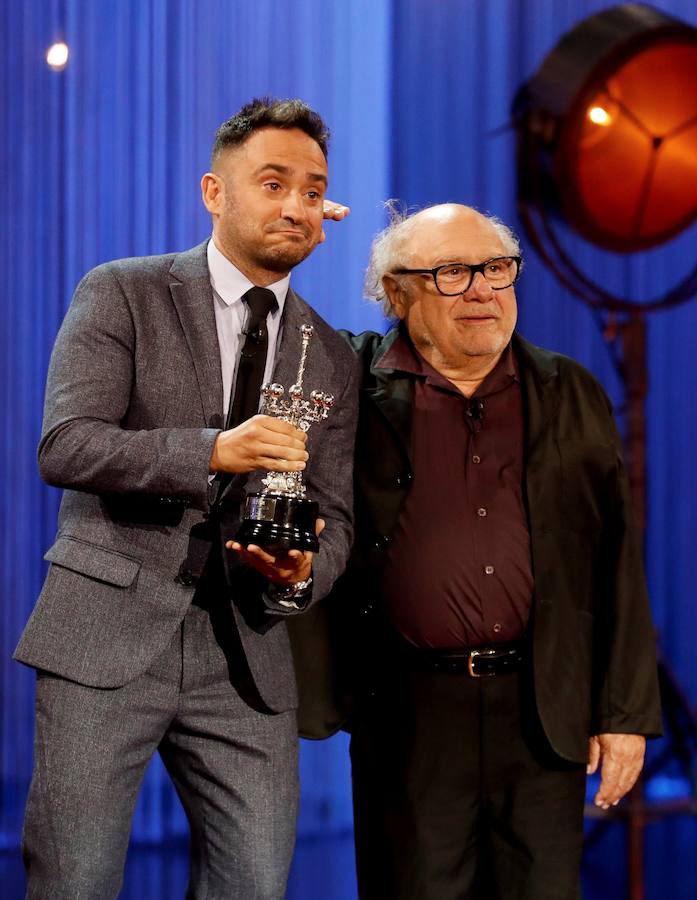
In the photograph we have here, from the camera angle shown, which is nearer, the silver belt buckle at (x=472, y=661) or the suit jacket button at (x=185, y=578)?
the suit jacket button at (x=185, y=578)

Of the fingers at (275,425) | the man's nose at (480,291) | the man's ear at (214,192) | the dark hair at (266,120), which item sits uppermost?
the dark hair at (266,120)

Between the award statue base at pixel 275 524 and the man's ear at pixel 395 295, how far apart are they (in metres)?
0.76

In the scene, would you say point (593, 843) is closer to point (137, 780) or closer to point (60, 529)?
point (137, 780)

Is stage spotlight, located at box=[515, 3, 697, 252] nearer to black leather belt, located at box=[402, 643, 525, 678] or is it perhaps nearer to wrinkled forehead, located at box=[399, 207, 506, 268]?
wrinkled forehead, located at box=[399, 207, 506, 268]

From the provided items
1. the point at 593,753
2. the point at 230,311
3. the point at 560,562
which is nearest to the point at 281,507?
the point at 230,311

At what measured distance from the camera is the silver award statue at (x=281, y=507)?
1.74 meters

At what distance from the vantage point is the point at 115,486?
1.73 m

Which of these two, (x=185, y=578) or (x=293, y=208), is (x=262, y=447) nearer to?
(x=185, y=578)

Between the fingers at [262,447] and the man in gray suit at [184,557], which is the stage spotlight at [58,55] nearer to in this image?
the man in gray suit at [184,557]

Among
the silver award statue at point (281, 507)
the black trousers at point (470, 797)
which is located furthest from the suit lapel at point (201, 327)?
the black trousers at point (470, 797)

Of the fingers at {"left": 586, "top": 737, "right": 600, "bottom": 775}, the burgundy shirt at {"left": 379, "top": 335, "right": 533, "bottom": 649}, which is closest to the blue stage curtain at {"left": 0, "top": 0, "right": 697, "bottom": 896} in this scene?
the burgundy shirt at {"left": 379, "top": 335, "right": 533, "bottom": 649}

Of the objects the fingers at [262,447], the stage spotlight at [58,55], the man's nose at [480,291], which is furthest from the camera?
the stage spotlight at [58,55]

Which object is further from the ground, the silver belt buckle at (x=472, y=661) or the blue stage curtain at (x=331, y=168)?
the blue stage curtain at (x=331, y=168)

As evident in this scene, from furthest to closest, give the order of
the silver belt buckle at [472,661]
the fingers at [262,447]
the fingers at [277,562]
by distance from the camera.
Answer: the silver belt buckle at [472,661] → the fingers at [277,562] → the fingers at [262,447]
